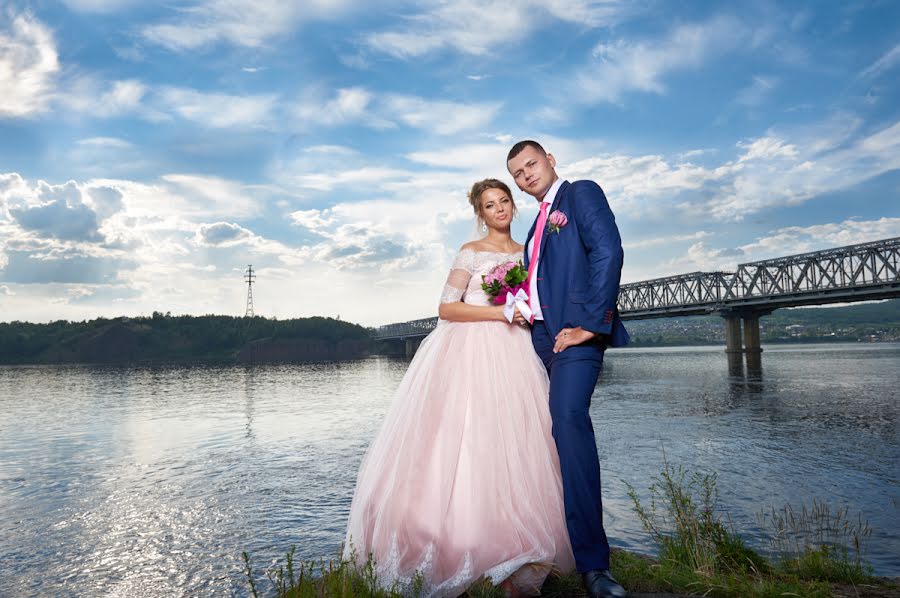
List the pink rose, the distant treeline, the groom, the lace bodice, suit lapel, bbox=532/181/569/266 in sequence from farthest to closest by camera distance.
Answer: the distant treeline, the lace bodice, suit lapel, bbox=532/181/569/266, the pink rose, the groom

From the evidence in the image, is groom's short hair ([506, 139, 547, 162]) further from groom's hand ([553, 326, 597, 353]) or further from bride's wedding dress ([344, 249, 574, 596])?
groom's hand ([553, 326, 597, 353])

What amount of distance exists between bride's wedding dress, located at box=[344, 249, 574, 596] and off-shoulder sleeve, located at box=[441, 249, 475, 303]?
204 millimetres

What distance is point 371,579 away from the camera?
4.14 metres

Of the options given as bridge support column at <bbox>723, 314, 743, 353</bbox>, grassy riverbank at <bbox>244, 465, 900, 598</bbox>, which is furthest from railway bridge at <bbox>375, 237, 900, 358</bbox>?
grassy riverbank at <bbox>244, 465, 900, 598</bbox>

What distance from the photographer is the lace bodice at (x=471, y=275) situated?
16.9 feet

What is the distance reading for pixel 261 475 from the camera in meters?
12.5

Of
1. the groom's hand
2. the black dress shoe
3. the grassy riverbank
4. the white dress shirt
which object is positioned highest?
the white dress shirt

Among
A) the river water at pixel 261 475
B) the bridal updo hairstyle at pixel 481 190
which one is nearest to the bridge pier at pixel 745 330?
the river water at pixel 261 475

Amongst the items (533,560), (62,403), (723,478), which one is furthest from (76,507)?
(62,403)

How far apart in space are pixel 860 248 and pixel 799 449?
69748 mm

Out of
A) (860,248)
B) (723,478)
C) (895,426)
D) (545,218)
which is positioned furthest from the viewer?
(860,248)

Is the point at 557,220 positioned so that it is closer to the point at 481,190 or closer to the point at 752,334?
the point at 481,190

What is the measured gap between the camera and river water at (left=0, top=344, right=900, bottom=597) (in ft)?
24.4

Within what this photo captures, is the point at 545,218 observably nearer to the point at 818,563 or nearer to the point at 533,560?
the point at 533,560
